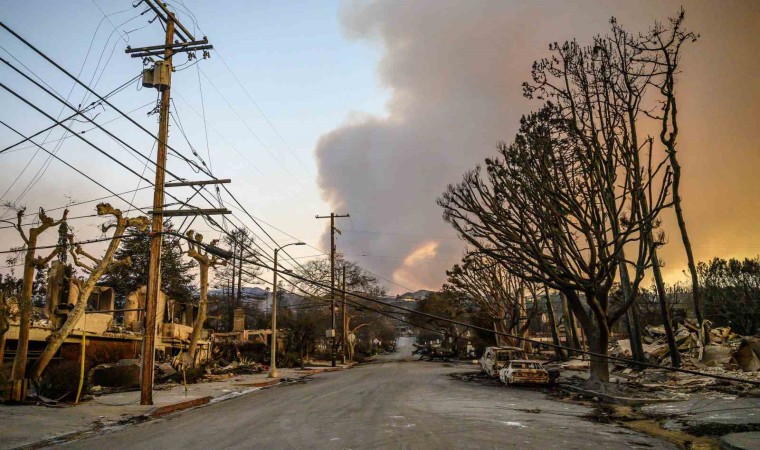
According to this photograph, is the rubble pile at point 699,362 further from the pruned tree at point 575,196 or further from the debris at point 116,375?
the debris at point 116,375

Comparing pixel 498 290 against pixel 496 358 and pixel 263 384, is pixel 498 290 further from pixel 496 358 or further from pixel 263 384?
pixel 263 384

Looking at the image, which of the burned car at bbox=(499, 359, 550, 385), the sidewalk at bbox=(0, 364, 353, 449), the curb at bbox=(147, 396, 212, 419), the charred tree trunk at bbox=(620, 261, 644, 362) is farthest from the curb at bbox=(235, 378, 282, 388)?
the charred tree trunk at bbox=(620, 261, 644, 362)

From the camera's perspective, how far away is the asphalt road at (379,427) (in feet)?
29.8

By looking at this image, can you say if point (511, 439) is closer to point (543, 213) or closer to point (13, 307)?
point (543, 213)

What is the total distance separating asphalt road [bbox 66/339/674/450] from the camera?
909 cm

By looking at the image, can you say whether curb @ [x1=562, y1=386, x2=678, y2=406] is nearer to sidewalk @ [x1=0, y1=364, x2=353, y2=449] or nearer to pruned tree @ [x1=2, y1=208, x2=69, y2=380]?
sidewalk @ [x1=0, y1=364, x2=353, y2=449]

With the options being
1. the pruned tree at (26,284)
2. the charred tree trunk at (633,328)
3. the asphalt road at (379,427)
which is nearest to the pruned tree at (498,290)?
the charred tree trunk at (633,328)

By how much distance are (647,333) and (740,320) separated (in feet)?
30.9

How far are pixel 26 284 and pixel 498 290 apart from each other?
37.7 meters

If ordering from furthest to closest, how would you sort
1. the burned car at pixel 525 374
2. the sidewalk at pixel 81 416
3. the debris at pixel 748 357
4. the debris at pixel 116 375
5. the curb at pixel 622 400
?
the burned car at pixel 525 374
the debris at pixel 116 375
the debris at pixel 748 357
the curb at pixel 622 400
the sidewalk at pixel 81 416

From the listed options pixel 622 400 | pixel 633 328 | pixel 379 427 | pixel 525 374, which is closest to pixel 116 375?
pixel 379 427

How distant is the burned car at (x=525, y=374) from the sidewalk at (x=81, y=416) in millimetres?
12965

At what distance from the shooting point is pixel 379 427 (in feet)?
35.4

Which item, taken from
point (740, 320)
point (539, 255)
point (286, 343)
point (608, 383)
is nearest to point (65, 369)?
point (539, 255)
